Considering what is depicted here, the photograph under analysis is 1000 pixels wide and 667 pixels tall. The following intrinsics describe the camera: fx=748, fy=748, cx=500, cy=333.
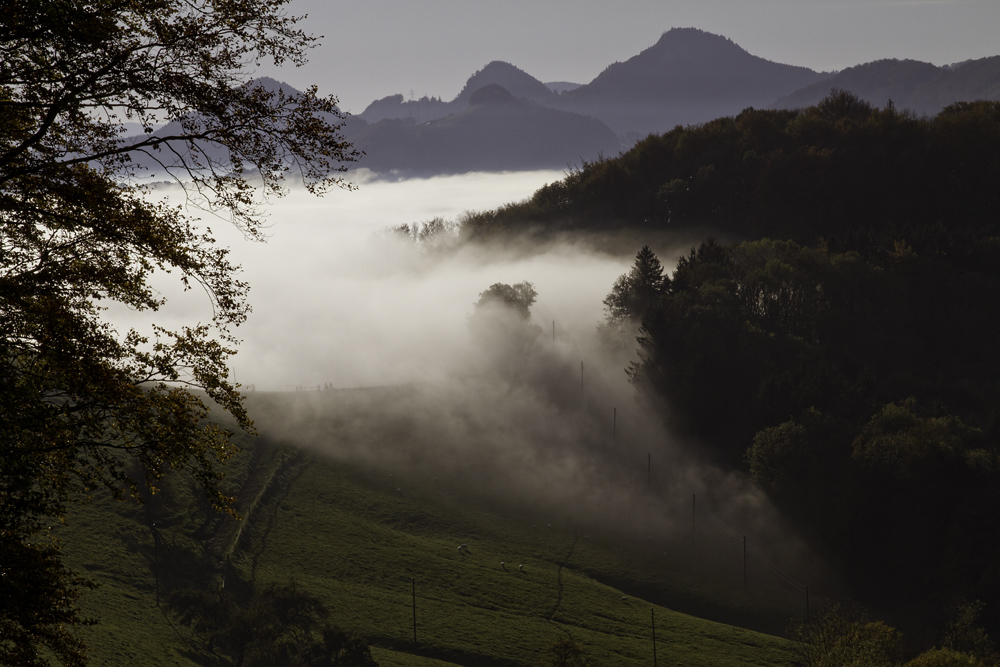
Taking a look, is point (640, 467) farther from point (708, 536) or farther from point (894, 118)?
point (894, 118)

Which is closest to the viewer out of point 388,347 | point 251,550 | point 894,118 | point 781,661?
point 781,661

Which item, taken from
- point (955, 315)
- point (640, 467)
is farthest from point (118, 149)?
point (955, 315)

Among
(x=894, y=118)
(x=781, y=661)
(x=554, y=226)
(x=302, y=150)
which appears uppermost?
(x=894, y=118)

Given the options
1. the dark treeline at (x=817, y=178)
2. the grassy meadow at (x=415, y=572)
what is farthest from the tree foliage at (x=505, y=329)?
the dark treeline at (x=817, y=178)

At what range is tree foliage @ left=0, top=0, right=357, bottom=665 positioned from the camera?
12.4 meters

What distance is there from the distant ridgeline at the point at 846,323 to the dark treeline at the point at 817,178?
1.35ft

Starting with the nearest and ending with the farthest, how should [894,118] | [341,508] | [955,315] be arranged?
[341,508], [955,315], [894,118]

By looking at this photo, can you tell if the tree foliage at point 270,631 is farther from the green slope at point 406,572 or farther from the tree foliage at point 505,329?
the tree foliage at point 505,329

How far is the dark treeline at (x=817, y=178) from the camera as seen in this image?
500ft

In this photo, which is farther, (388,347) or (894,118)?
(388,347)

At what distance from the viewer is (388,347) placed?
18612 cm

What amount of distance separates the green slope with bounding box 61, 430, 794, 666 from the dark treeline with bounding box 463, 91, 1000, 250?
8391cm

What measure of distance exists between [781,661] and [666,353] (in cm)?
5283

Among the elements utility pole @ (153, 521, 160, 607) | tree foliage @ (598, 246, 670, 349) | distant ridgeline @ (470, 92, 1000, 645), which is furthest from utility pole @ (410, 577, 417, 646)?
tree foliage @ (598, 246, 670, 349)
